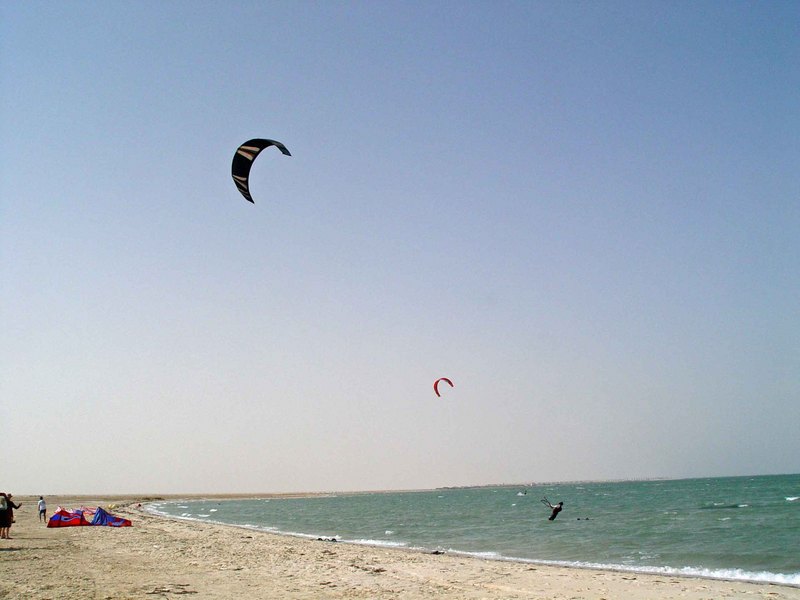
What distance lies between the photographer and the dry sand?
350 inches

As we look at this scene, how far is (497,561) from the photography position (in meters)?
14.5

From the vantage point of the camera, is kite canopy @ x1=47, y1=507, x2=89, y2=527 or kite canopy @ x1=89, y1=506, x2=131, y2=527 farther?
kite canopy @ x1=89, y1=506, x2=131, y2=527

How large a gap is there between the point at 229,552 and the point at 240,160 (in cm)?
972

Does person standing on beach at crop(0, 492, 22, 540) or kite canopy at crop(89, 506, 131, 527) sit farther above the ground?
person standing on beach at crop(0, 492, 22, 540)

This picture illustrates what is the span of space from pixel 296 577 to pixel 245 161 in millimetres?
7757

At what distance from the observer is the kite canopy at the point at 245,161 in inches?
421

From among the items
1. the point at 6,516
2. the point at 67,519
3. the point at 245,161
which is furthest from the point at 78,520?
the point at 245,161

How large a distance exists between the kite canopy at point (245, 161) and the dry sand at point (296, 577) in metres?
6.64

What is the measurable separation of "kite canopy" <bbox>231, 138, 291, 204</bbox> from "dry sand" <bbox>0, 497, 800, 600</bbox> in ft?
21.8

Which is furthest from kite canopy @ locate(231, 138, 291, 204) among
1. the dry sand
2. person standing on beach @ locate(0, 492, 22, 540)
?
person standing on beach @ locate(0, 492, 22, 540)

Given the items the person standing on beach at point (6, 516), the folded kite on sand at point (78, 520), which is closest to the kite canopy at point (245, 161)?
the person standing on beach at point (6, 516)

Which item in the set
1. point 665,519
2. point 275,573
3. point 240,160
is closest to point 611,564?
point 275,573

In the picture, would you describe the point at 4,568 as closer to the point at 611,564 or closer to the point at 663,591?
the point at 663,591

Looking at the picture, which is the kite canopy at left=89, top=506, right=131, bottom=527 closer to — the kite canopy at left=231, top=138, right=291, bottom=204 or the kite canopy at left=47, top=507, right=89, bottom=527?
the kite canopy at left=47, top=507, right=89, bottom=527
